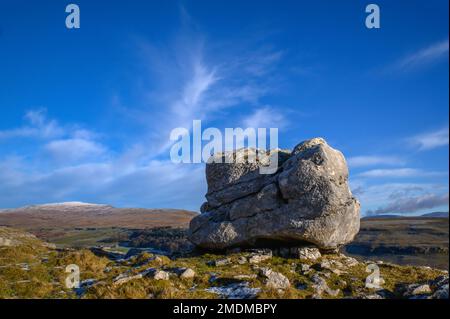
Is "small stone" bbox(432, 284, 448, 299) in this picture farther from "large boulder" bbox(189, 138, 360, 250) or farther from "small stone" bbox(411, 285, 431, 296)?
"large boulder" bbox(189, 138, 360, 250)

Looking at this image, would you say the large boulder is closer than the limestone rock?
No

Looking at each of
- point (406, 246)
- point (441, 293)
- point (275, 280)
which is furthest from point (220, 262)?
point (406, 246)

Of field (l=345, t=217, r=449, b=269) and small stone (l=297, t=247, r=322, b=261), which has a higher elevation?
small stone (l=297, t=247, r=322, b=261)

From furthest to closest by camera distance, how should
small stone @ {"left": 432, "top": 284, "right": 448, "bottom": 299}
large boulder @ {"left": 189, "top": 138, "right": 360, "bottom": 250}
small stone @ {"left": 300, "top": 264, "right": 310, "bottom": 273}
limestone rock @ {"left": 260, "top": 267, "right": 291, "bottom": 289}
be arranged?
large boulder @ {"left": 189, "top": 138, "right": 360, "bottom": 250}
small stone @ {"left": 300, "top": 264, "right": 310, "bottom": 273}
limestone rock @ {"left": 260, "top": 267, "right": 291, "bottom": 289}
small stone @ {"left": 432, "top": 284, "right": 448, "bottom": 299}

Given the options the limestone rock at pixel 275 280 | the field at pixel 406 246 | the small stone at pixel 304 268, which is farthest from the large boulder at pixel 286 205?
the field at pixel 406 246

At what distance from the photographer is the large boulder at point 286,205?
2853 cm

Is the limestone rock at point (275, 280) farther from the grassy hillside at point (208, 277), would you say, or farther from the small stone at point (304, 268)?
the small stone at point (304, 268)

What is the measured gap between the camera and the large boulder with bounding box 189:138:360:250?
28531 mm

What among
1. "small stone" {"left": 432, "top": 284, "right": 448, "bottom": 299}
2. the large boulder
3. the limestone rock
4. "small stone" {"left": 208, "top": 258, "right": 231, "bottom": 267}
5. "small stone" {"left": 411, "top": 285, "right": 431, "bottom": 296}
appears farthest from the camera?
the large boulder

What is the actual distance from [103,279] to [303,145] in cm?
1954

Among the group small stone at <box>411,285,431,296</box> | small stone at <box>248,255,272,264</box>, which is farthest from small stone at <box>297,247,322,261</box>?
small stone at <box>411,285,431,296</box>
